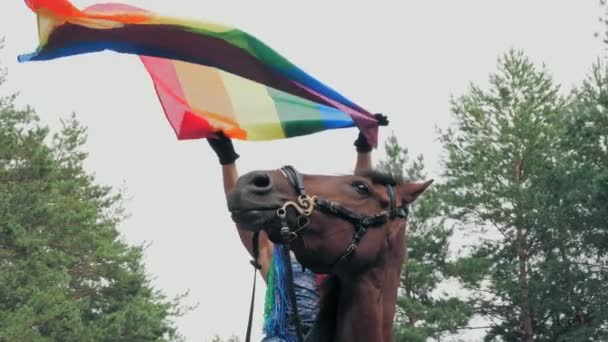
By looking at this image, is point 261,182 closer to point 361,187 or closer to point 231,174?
point 361,187

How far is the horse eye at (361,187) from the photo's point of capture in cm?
423

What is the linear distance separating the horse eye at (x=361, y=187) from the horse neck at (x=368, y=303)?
214mm

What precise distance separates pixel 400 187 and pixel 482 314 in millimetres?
27744

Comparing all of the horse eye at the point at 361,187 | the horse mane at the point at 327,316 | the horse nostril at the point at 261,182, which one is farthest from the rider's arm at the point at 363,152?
the horse nostril at the point at 261,182

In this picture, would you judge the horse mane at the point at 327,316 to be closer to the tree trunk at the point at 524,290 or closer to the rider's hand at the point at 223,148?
the rider's hand at the point at 223,148

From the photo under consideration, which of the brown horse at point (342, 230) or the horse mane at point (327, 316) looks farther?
the horse mane at point (327, 316)

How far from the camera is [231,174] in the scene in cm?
485

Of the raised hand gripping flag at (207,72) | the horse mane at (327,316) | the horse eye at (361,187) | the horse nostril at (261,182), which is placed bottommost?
the horse mane at (327,316)

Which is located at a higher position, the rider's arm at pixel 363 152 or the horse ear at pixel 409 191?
the rider's arm at pixel 363 152

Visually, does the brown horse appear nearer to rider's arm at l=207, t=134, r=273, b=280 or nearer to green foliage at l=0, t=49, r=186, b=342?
rider's arm at l=207, t=134, r=273, b=280

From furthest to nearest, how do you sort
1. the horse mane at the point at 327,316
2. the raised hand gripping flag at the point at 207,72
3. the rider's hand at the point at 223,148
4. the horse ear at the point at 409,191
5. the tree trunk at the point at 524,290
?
the tree trunk at the point at 524,290, the rider's hand at the point at 223,148, the raised hand gripping flag at the point at 207,72, the horse ear at the point at 409,191, the horse mane at the point at 327,316

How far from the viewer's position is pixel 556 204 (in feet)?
96.2

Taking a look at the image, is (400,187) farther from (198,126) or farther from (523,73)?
(523,73)

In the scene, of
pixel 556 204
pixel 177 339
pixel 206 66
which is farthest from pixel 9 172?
pixel 206 66
